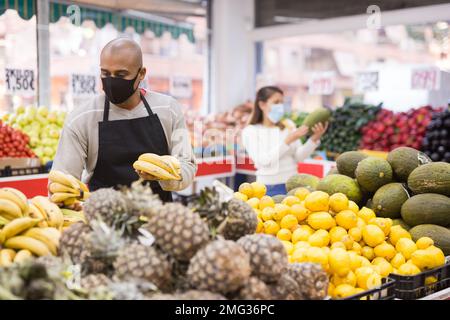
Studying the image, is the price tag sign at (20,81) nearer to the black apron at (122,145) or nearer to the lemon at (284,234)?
the black apron at (122,145)

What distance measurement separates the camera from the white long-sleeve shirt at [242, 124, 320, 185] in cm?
532

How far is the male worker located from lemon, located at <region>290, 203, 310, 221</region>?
71 cm

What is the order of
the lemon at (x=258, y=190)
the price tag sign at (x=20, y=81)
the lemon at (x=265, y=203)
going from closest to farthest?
the lemon at (x=265, y=203)
the lemon at (x=258, y=190)
the price tag sign at (x=20, y=81)

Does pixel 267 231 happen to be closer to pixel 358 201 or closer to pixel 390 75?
pixel 358 201

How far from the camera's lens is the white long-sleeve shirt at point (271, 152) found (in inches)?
209

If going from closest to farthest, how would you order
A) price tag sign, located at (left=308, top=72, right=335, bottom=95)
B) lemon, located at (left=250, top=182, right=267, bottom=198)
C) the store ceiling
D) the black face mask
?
1. lemon, located at (left=250, top=182, right=267, bottom=198)
2. the black face mask
3. the store ceiling
4. price tag sign, located at (left=308, top=72, right=335, bottom=95)

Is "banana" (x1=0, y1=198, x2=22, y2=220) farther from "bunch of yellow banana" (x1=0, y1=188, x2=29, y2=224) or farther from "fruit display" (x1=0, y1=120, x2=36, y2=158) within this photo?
"fruit display" (x1=0, y1=120, x2=36, y2=158)

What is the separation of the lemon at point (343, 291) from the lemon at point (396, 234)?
65 centimetres

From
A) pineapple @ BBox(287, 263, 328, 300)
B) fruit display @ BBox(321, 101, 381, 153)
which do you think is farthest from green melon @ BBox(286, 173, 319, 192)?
fruit display @ BBox(321, 101, 381, 153)

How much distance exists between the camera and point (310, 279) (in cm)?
182

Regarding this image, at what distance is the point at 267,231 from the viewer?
2.69 metres

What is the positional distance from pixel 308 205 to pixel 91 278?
54.4 inches

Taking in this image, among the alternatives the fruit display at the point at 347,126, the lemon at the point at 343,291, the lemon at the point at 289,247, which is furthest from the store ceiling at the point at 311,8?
the lemon at the point at 343,291

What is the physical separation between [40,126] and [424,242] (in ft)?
16.4
